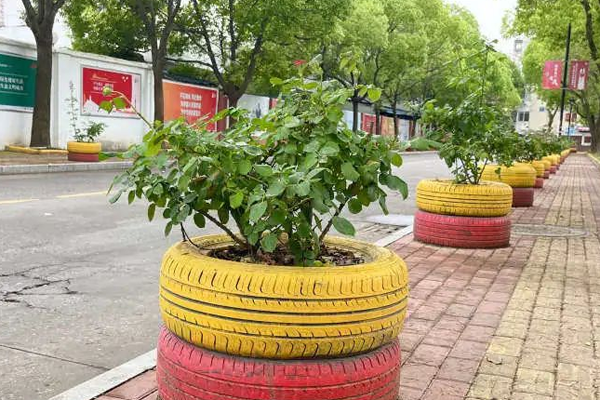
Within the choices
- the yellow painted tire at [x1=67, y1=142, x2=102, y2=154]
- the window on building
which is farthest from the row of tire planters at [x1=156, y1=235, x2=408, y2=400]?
the window on building

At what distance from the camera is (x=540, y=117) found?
11856 cm

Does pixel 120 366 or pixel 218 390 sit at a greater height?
pixel 218 390

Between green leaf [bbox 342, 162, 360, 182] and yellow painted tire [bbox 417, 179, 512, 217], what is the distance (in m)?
4.99

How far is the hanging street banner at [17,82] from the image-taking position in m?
21.0

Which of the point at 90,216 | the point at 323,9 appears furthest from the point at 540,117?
the point at 90,216

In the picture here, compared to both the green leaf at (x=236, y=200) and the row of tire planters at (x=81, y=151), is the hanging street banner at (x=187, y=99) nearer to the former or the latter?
the row of tire planters at (x=81, y=151)

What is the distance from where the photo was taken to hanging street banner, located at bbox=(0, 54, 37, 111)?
21047 mm

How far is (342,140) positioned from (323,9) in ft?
77.8

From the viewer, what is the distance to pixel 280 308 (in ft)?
8.26

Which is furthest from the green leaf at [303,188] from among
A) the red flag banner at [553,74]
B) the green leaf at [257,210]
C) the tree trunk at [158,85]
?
the red flag banner at [553,74]

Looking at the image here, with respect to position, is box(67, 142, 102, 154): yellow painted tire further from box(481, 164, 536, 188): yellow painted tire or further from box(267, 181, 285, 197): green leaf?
box(267, 181, 285, 197): green leaf

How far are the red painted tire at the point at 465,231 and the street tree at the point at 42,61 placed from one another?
16.6m

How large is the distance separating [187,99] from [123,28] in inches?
169

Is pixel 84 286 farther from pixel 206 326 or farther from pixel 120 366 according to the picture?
pixel 206 326
